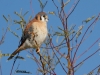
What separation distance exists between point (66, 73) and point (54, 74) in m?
0.11

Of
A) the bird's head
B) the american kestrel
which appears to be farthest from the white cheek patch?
the bird's head

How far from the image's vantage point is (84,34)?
2223 millimetres

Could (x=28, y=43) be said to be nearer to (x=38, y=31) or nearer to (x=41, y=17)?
(x=38, y=31)

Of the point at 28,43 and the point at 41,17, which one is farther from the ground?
the point at 41,17

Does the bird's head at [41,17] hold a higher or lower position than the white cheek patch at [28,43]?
higher

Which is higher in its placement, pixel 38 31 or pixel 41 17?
pixel 41 17

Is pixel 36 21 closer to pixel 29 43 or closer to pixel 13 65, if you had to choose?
pixel 29 43

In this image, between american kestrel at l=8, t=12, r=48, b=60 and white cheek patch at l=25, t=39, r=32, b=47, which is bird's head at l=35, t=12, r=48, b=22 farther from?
white cheek patch at l=25, t=39, r=32, b=47

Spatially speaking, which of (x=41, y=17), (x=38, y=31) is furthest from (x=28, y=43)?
(x=41, y=17)

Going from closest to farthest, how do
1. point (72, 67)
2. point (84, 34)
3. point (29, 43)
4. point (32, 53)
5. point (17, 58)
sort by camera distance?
point (72, 67), point (84, 34), point (32, 53), point (17, 58), point (29, 43)

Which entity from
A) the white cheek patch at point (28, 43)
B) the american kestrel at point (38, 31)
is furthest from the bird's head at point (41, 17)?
the white cheek patch at point (28, 43)

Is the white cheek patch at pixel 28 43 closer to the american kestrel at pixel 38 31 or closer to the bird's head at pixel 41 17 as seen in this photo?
the american kestrel at pixel 38 31

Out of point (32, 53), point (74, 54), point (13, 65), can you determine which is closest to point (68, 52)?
point (74, 54)

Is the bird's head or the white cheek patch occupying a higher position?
the bird's head
